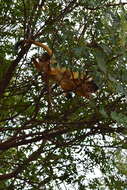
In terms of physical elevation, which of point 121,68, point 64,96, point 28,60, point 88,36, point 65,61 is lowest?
point 121,68

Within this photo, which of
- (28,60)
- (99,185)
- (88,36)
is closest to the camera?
(88,36)

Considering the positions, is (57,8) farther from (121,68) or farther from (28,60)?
(121,68)

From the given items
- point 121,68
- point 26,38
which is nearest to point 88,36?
point 26,38

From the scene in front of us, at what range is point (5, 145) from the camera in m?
3.24

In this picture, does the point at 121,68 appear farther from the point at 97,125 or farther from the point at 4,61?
the point at 4,61

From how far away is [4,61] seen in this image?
155 inches

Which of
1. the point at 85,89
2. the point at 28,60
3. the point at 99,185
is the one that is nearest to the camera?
the point at 85,89

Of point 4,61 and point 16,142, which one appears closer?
point 16,142

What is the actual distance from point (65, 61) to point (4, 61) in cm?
196

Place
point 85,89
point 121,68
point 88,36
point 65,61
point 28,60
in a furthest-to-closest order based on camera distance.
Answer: point 28,60
point 88,36
point 85,89
point 65,61
point 121,68

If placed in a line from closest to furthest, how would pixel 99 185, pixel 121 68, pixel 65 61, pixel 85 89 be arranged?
pixel 121 68, pixel 65 61, pixel 85 89, pixel 99 185

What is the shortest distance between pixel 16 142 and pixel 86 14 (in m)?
1.18

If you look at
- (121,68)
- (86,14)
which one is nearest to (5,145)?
(86,14)

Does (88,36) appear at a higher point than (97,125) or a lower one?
higher
